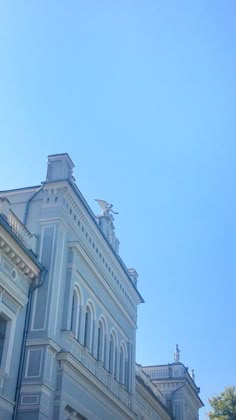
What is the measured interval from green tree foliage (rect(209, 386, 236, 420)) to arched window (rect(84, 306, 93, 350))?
23.2 m

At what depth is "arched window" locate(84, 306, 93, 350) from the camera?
80.1ft

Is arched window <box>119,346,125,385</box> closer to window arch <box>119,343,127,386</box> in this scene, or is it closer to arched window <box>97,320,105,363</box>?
window arch <box>119,343,127,386</box>

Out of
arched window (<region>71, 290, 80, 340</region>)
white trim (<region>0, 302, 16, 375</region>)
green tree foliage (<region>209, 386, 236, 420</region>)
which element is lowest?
white trim (<region>0, 302, 16, 375</region>)

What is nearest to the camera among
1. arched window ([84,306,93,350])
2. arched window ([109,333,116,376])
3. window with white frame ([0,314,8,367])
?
window with white frame ([0,314,8,367])

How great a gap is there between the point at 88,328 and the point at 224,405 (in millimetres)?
23939

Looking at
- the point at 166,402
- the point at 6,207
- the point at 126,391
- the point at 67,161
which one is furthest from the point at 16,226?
the point at 166,402

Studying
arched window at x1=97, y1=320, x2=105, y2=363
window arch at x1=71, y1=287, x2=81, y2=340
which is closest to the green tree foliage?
arched window at x1=97, y1=320, x2=105, y2=363

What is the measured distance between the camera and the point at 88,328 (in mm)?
24844

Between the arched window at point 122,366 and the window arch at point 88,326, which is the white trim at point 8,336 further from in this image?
the arched window at point 122,366

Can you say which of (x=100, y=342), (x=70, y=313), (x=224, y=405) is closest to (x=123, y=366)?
(x=100, y=342)

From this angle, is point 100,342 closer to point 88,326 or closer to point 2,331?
point 88,326

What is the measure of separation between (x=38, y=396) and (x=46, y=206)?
6.99 meters

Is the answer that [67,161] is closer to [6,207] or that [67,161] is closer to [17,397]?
[6,207]

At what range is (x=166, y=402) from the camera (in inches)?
1704
